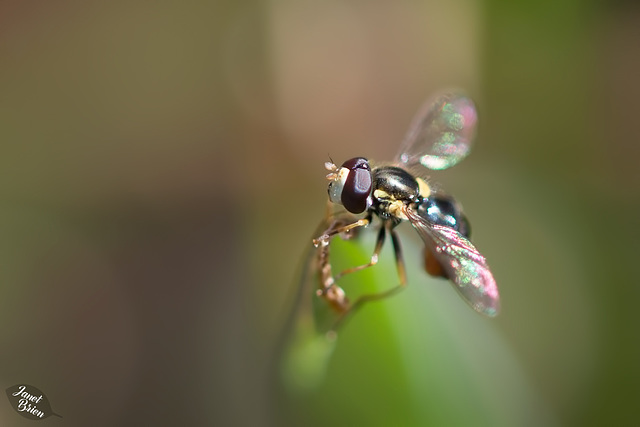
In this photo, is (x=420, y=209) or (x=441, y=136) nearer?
(x=420, y=209)

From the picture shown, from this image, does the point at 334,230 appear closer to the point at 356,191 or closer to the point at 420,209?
the point at 356,191

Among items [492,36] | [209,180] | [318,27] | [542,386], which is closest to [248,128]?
[209,180]

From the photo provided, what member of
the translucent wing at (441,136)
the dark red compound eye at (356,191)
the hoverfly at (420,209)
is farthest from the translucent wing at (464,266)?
the translucent wing at (441,136)

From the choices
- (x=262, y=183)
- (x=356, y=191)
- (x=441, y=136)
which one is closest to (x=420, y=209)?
(x=356, y=191)

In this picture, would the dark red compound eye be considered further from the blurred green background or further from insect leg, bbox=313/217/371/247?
the blurred green background

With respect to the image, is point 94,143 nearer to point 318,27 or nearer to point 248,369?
point 318,27
